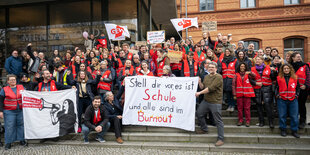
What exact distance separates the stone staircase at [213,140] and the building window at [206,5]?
1188 cm

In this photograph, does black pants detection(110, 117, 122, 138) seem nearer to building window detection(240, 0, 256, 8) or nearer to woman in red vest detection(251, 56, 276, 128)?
woman in red vest detection(251, 56, 276, 128)

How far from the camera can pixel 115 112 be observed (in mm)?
5953

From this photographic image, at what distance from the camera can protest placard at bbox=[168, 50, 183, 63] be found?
7.12 metres

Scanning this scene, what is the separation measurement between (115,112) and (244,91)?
3.77m

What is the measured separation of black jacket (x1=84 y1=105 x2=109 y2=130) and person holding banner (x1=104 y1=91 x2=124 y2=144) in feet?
0.63

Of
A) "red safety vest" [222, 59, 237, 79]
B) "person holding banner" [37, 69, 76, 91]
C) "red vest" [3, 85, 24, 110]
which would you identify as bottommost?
"red vest" [3, 85, 24, 110]

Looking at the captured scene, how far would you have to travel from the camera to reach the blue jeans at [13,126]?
5.45m

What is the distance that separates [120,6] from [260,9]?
1013 cm

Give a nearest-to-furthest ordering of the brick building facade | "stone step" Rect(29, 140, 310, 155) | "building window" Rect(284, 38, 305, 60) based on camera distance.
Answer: "stone step" Rect(29, 140, 310, 155)
the brick building facade
"building window" Rect(284, 38, 305, 60)

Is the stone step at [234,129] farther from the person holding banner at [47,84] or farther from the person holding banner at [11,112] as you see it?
the person holding banner at [11,112]

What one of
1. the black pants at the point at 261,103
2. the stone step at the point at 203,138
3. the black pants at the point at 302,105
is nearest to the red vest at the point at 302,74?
the black pants at the point at 302,105

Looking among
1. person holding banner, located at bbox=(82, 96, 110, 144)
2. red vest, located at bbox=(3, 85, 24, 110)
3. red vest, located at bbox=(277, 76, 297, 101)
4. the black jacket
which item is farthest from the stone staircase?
red vest, located at bbox=(3, 85, 24, 110)

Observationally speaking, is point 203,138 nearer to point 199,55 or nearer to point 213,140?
point 213,140

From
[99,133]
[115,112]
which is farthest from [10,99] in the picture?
[115,112]
